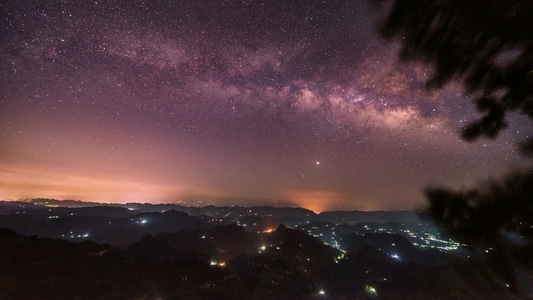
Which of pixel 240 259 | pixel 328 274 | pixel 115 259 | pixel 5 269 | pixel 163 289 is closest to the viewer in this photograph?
pixel 5 269

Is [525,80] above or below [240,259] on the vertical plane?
above

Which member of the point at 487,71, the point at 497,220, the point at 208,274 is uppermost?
the point at 487,71

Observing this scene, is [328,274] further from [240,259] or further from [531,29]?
[531,29]

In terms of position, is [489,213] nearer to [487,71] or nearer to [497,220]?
[497,220]

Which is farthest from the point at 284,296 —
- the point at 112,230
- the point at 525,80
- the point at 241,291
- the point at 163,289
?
the point at 112,230

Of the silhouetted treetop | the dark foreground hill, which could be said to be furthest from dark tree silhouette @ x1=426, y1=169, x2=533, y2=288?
the dark foreground hill

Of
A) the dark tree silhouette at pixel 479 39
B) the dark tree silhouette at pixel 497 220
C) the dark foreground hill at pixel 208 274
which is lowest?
the dark foreground hill at pixel 208 274

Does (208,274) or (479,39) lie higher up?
(479,39)

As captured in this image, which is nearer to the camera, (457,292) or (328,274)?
(457,292)

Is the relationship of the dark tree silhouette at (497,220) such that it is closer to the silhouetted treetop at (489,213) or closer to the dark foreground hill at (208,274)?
the silhouetted treetop at (489,213)

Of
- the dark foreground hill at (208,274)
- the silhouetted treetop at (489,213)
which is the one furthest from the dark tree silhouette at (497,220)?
the dark foreground hill at (208,274)

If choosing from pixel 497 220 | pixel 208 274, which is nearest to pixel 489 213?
pixel 497 220
